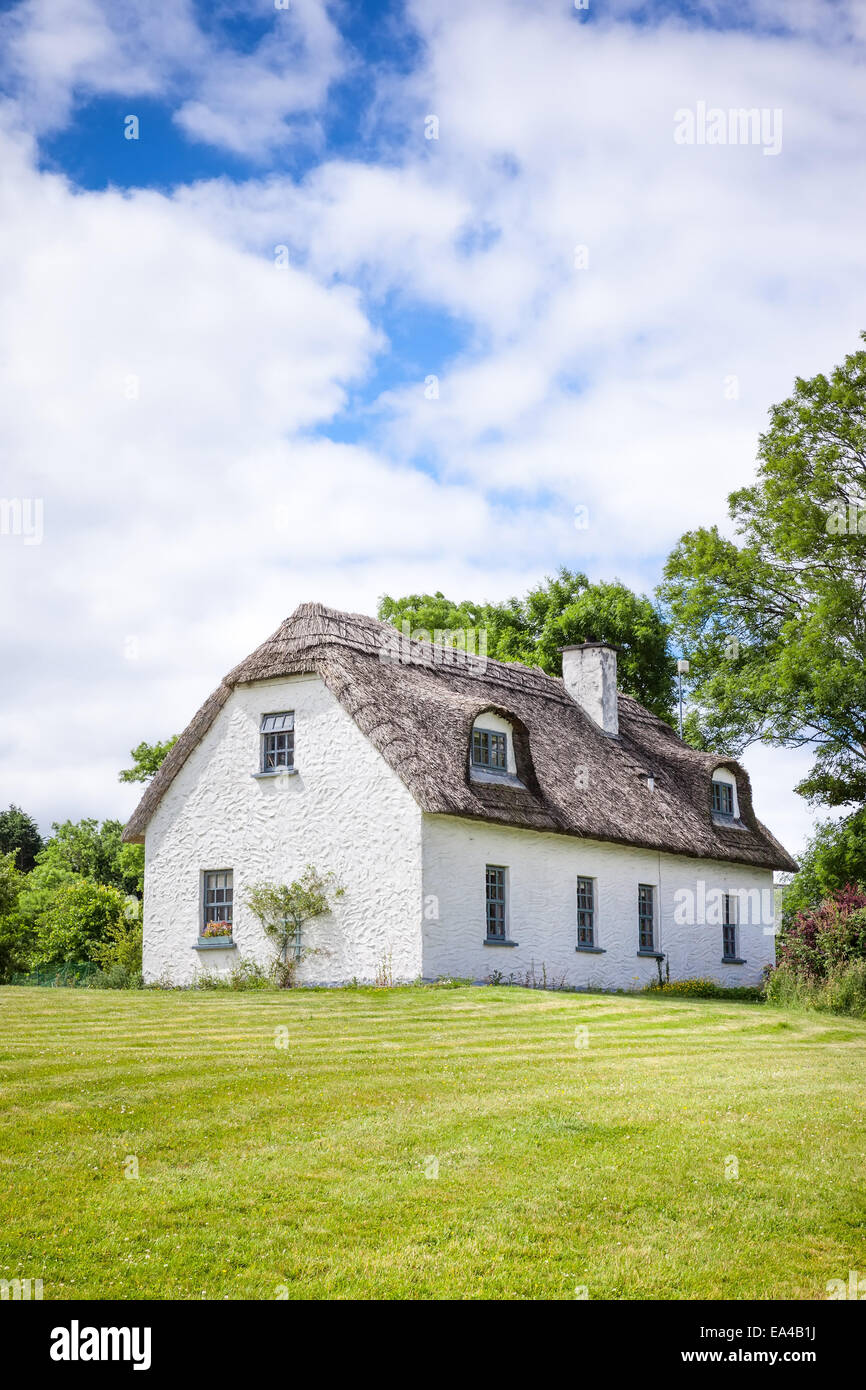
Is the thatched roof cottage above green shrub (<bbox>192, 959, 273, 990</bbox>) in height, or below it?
above

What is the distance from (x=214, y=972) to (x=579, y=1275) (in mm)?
17385

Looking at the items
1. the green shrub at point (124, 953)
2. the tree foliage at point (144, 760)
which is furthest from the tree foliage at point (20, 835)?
the green shrub at point (124, 953)

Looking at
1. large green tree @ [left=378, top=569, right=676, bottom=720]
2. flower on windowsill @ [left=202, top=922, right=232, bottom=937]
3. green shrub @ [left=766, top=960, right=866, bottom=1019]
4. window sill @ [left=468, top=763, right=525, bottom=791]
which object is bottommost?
green shrub @ [left=766, top=960, right=866, bottom=1019]

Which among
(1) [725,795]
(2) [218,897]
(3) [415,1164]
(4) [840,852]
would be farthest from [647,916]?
(3) [415,1164]

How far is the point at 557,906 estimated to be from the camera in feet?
79.4

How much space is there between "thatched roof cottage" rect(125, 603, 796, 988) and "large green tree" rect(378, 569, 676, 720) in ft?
43.8

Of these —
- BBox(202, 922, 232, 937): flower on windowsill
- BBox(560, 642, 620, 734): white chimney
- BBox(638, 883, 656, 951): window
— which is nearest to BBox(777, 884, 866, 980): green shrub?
BBox(638, 883, 656, 951): window

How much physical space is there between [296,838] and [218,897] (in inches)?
89.9

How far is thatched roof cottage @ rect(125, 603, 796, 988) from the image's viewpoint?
2170 cm

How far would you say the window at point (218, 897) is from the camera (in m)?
23.9

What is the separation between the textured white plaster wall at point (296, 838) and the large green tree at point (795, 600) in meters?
12.6

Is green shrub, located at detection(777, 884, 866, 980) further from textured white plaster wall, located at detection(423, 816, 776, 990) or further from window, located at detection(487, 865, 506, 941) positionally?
window, located at detection(487, 865, 506, 941)

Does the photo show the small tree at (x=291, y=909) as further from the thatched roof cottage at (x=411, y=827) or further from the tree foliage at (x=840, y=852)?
the tree foliage at (x=840, y=852)
